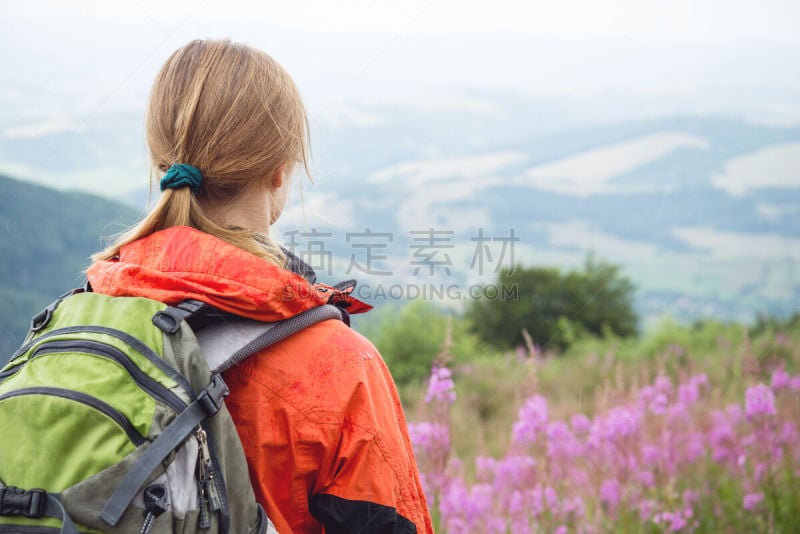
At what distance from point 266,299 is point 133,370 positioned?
26 cm

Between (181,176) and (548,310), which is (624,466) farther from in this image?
(548,310)

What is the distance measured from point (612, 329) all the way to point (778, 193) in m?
48.1

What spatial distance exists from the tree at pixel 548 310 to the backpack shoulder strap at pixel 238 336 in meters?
9.86

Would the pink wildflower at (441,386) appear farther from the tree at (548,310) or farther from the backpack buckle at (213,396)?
the tree at (548,310)

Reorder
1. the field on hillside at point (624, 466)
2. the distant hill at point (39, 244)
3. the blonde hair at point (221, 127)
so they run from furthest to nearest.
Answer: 1. the distant hill at point (39, 244)
2. the field on hillside at point (624, 466)
3. the blonde hair at point (221, 127)

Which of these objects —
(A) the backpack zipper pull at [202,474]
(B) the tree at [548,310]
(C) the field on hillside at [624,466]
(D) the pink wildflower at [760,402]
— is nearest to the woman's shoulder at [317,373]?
(A) the backpack zipper pull at [202,474]

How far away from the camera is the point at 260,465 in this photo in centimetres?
125

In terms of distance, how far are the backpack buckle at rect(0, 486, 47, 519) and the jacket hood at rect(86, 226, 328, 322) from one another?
14.9 inches

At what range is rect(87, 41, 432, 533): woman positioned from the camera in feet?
4.02

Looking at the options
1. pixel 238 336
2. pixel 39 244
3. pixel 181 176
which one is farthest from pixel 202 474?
pixel 39 244

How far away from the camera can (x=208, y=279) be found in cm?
124

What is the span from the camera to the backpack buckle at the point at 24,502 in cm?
106

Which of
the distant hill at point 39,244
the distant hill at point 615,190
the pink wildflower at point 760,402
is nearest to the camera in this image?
the pink wildflower at point 760,402

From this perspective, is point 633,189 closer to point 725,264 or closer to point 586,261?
point 725,264
